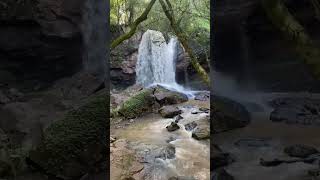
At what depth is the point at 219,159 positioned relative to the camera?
2.24 m

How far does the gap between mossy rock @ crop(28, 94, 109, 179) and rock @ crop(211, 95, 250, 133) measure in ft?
2.32

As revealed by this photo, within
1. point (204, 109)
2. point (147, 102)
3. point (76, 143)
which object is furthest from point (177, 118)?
point (76, 143)

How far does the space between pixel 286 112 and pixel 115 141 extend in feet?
13.9

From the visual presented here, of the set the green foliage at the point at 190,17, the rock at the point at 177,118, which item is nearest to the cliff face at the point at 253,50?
the green foliage at the point at 190,17

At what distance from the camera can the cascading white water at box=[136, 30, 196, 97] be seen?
11250mm

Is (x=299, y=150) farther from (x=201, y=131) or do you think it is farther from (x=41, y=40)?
(x=201, y=131)

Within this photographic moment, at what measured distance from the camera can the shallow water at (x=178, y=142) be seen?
489 centimetres

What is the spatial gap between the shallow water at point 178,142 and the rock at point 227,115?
2.56m

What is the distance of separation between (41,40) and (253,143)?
4.72 ft

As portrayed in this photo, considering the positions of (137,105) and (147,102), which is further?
(147,102)

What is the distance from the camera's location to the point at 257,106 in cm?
223

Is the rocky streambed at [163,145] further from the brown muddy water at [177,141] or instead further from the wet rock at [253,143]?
the wet rock at [253,143]

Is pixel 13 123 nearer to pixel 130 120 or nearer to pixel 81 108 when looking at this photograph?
pixel 81 108

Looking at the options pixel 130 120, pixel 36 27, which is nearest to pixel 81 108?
pixel 36 27
